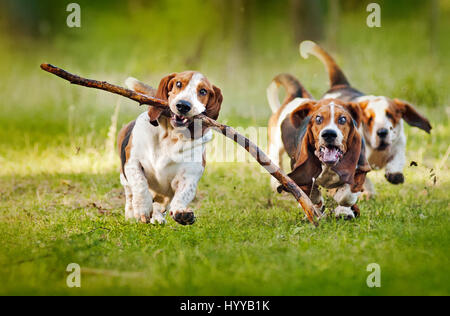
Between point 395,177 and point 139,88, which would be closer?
point 139,88

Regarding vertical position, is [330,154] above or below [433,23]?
below

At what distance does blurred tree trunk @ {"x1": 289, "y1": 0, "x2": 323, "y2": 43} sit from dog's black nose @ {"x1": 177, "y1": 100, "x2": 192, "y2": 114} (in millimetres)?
11075

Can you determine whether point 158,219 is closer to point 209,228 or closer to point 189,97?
point 209,228

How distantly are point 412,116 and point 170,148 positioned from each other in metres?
2.68

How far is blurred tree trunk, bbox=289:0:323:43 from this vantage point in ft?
50.7

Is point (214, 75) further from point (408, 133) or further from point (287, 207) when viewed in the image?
point (287, 207)

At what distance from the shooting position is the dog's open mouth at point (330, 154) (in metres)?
5.08

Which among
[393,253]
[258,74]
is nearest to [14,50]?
[258,74]

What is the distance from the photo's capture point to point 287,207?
6.29 meters

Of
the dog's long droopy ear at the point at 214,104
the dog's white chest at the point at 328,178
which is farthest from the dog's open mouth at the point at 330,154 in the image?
the dog's long droopy ear at the point at 214,104

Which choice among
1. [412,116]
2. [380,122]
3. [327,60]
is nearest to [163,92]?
[380,122]

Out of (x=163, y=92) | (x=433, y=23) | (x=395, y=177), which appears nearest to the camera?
Answer: (x=163, y=92)

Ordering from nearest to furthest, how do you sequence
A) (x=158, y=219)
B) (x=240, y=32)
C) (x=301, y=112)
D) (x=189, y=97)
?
(x=189, y=97) → (x=158, y=219) → (x=301, y=112) → (x=240, y=32)

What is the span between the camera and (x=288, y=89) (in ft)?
22.2
